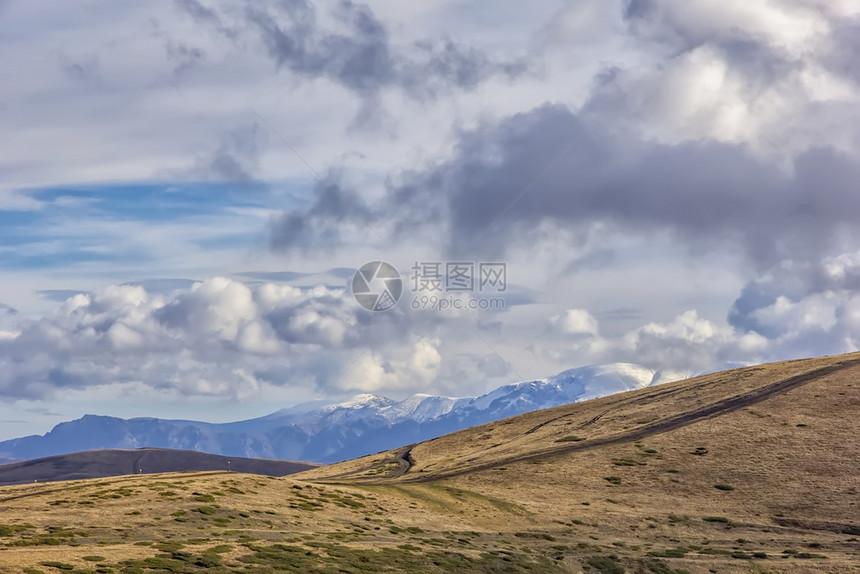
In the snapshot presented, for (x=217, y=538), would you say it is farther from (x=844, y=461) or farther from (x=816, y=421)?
(x=816, y=421)

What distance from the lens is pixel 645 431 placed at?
16975 centimetres

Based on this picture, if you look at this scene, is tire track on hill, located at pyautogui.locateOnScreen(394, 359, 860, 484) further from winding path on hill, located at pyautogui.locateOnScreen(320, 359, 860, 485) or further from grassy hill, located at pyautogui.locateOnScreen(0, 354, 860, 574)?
grassy hill, located at pyautogui.locateOnScreen(0, 354, 860, 574)

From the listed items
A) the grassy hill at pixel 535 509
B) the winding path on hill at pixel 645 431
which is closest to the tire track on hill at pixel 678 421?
the winding path on hill at pixel 645 431

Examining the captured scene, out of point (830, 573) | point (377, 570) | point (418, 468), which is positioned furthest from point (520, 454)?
point (377, 570)

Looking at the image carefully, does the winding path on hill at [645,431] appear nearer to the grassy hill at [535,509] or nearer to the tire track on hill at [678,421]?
the tire track on hill at [678,421]

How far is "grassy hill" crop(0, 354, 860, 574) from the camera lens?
79.1m

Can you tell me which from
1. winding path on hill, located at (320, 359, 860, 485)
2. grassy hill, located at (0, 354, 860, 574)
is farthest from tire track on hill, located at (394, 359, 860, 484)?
grassy hill, located at (0, 354, 860, 574)

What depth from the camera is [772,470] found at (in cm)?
13938

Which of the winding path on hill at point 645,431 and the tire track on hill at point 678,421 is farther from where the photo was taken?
the winding path on hill at point 645,431

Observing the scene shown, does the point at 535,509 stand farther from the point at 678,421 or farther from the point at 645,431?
the point at 678,421

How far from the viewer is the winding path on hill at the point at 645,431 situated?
15112 centimetres

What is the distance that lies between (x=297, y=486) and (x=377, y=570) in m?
38.4

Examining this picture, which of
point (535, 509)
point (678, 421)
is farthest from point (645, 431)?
point (535, 509)

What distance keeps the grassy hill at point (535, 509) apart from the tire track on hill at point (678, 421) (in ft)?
2.95
